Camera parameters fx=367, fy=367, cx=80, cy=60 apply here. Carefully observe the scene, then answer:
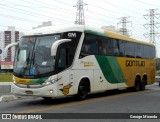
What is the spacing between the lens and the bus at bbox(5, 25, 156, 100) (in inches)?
591

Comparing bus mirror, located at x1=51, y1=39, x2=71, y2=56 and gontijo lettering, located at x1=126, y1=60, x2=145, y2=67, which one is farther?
gontijo lettering, located at x1=126, y1=60, x2=145, y2=67

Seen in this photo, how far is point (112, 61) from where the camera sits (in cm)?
2012

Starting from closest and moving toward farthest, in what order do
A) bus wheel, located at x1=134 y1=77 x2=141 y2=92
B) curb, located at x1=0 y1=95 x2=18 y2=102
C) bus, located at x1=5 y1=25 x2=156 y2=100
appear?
bus, located at x1=5 y1=25 x2=156 y2=100
curb, located at x1=0 y1=95 x2=18 y2=102
bus wheel, located at x1=134 y1=77 x2=141 y2=92

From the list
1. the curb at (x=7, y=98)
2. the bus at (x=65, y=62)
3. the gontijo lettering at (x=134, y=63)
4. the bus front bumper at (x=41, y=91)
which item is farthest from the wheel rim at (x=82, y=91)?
the gontijo lettering at (x=134, y=63)

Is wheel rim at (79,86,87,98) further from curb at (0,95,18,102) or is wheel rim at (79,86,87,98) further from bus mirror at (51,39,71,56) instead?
curb at (0,95,18,102)

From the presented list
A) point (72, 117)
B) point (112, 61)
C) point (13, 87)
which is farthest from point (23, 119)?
point (112, 61)

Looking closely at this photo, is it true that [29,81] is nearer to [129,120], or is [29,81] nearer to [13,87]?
[13,87]

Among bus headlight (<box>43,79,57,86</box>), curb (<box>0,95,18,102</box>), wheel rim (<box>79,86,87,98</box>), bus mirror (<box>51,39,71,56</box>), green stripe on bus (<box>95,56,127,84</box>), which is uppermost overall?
bus mirror (<box>51,39,71,56</box>)

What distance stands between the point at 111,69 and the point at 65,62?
4983mm

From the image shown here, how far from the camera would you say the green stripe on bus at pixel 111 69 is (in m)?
19.1

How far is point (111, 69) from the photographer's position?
20125mm

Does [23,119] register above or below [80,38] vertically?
below

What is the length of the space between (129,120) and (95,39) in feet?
26.3

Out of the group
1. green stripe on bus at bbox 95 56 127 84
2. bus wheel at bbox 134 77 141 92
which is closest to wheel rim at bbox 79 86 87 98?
green stripe on bus at bbox 95 56 127 84
